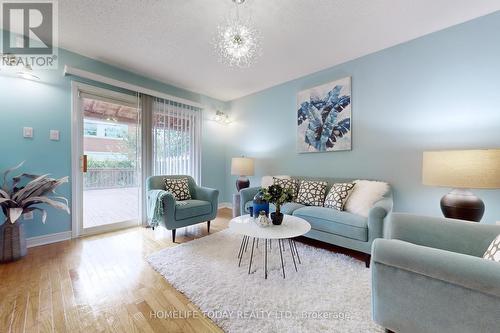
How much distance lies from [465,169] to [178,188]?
3.29 metres

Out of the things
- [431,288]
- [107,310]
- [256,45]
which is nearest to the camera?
[431,288]

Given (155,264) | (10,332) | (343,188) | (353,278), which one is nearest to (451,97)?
(343,188)

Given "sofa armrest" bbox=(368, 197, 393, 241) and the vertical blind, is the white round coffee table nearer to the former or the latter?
"sofa armrest" bbox=(368, 197, 393, 241)

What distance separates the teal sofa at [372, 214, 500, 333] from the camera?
841 mm

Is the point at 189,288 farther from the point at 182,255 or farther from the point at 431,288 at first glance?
the point at 431,288

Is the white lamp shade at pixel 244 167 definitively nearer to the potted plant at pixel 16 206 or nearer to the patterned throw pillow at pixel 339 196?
the patterned throw pillow at pixel 339 196

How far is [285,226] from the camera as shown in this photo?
1973 millimetres

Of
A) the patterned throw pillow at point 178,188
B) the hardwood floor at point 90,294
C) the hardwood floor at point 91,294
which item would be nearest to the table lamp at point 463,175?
the hardwood floor at point 91,294

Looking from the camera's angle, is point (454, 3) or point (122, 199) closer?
point (454, 3)

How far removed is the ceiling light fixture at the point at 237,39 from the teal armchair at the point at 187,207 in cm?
187

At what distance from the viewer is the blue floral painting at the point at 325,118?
2.94 metres

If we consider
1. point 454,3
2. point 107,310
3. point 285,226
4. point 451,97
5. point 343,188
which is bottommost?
point 107,310

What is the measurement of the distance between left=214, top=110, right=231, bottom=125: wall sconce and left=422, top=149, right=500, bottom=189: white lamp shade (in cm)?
360

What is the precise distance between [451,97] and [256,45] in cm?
227
